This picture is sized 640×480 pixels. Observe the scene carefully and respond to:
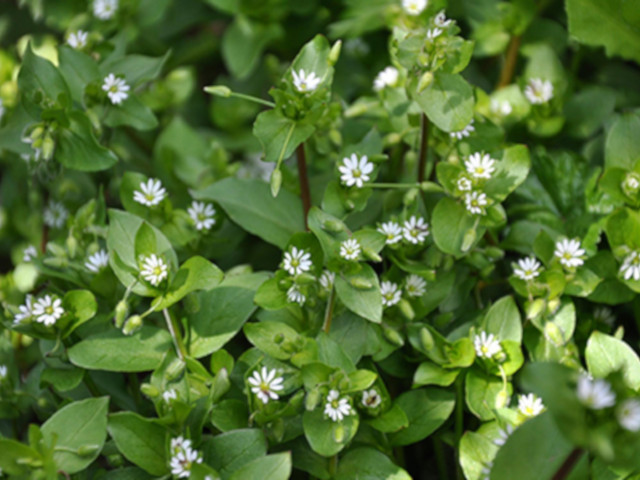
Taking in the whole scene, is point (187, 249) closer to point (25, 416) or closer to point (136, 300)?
point (136, 300)

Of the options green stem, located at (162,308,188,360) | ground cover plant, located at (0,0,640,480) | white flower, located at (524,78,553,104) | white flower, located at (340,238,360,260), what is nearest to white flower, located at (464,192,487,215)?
ground cover plant, located at (0,0,640,480)

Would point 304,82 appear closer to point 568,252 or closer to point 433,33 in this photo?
Result: point 433,33

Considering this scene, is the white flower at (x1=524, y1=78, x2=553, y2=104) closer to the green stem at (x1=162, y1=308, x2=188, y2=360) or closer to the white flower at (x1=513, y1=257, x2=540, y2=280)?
the white flower at (x1=513, y1=257, x2=540, y2=280)

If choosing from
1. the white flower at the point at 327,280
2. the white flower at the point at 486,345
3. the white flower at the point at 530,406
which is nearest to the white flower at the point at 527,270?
the white flower at the point at 486,345

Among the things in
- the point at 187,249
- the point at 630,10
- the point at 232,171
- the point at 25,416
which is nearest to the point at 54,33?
the point at 232,171

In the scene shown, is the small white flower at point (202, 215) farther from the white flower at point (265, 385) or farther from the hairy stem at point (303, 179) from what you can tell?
the white flower at point (265, 385)

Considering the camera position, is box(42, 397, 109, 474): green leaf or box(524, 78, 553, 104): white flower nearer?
box(42, 397, 109, 474): green leaf

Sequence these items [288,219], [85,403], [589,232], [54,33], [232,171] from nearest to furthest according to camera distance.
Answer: [85,403]
[589,232]
[288,219]
[232,171]
[54,33]
